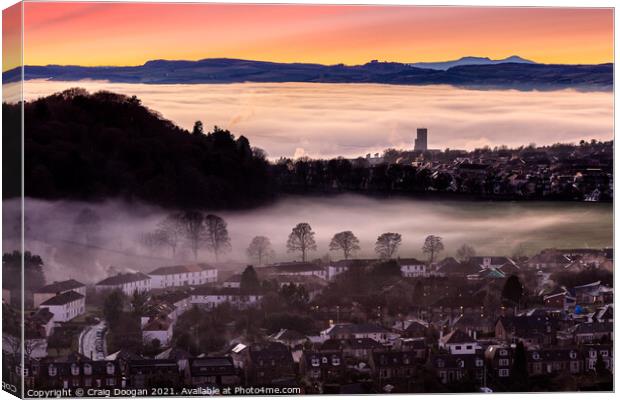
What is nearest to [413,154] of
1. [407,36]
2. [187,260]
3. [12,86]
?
[407,36]

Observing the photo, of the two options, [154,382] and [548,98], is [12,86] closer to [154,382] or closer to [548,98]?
[154,382]

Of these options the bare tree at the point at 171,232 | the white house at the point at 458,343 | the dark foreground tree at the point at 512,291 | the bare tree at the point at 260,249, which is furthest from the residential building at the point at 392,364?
the bare tree at the point at 171,232

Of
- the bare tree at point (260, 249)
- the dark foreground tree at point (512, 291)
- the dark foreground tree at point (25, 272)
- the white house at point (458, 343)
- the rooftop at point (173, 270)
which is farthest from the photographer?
the dark foreground tree at point (512, 291)

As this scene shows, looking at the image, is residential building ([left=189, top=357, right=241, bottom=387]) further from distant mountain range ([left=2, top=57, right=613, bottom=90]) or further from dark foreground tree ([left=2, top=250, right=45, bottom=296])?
distant mountain range ([left=2, top=57, right=613, bottom=90])

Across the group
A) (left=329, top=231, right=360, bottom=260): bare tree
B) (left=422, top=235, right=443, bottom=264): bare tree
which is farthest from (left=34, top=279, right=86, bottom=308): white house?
(left=422, top=235, right=443, bottom=264): bare tree

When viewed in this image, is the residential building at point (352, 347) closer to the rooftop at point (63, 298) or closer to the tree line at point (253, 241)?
the tree line at point (253, 241)
